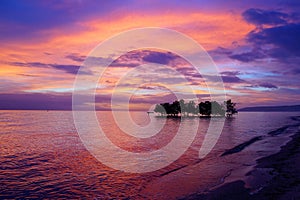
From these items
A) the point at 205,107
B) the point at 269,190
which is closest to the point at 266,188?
Result: the point at 269,190

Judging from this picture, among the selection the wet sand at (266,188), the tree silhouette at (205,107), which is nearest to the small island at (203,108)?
the tree silhouette at (205,107)

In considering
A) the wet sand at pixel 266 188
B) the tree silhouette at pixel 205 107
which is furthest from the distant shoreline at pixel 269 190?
the tree silhouette at pixel 205 107

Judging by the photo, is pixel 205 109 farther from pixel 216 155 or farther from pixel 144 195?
pixel 144 195

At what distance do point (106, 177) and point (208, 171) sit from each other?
7744 mm

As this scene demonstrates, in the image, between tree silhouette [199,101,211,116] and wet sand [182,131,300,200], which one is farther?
tree silhouette [199,101,211,116]

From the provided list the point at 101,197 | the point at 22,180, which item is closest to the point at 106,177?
the point at 101,197

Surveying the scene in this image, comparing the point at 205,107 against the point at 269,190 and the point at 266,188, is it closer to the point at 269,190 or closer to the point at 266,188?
the point at 266,188

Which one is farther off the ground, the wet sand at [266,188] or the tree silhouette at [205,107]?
the tree silhouette at [205,107]

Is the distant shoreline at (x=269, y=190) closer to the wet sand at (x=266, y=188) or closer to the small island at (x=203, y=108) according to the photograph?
the wet sand at (x=266, y=188)

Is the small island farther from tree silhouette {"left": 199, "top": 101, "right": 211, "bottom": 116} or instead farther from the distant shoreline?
the distant shoreline

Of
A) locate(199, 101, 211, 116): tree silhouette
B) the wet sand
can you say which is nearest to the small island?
locate(199, 101, 211, 116): tree silhouette

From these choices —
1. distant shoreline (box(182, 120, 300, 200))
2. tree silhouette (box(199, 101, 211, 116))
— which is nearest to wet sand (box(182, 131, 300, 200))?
distant shoreline (box(182, 120, 300, 200))

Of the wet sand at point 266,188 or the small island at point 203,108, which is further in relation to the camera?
the small island at point 203,108

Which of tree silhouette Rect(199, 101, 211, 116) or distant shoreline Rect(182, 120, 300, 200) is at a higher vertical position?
tree silhouette Rect(199, 101, 211, 116)
